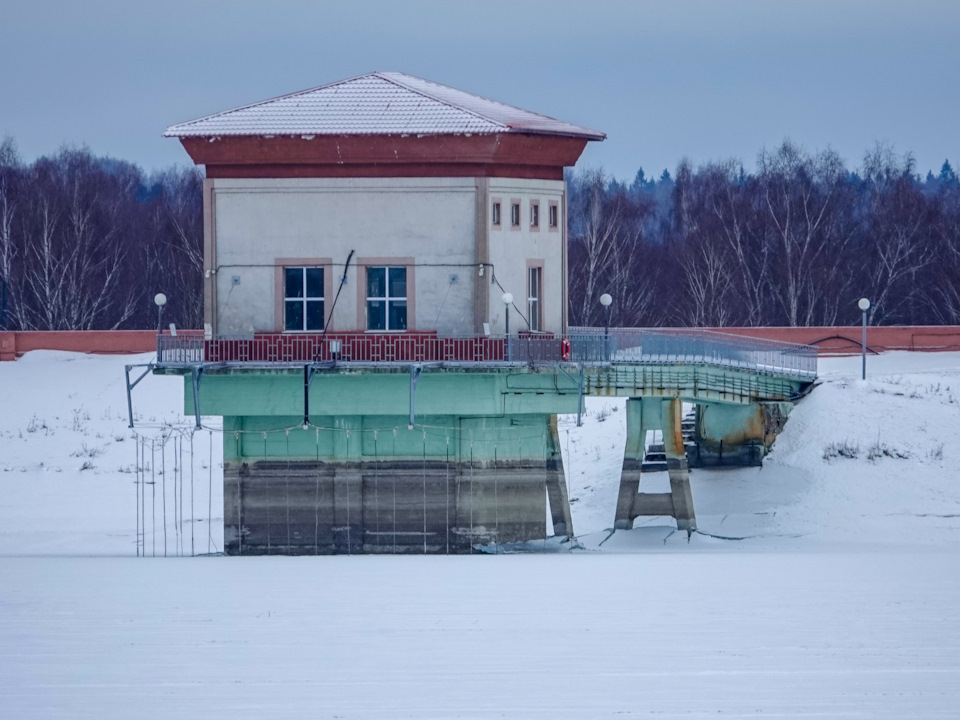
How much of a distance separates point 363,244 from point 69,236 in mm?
43592

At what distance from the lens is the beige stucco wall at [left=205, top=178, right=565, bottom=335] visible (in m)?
43.0

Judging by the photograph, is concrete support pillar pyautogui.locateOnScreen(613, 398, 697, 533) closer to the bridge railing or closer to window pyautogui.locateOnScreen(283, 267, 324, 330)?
the bridge railing

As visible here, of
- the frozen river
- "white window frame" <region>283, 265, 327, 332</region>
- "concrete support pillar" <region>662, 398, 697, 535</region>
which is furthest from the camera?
"concrete support pillar" <region>662, 398, 697, 535</region>

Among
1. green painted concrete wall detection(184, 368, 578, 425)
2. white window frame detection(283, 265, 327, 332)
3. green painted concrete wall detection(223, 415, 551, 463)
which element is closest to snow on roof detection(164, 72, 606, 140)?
white window frame detection(283, 265, 327, 332)

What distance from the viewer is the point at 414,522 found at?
43.8 meters

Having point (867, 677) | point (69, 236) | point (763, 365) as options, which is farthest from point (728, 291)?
point (867, 677)

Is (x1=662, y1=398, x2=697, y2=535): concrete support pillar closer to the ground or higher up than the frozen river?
higher up

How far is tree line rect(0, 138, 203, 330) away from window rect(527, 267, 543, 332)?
130 ft

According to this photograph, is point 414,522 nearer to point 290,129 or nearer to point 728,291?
point 290,129

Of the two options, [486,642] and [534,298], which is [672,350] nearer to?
[534,298]

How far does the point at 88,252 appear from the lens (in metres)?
84.0

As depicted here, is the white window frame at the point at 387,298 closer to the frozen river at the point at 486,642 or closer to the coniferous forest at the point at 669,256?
the frozen river at the point at 486,642

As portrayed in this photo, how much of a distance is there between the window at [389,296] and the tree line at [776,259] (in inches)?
1445

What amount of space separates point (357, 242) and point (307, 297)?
1730mm
